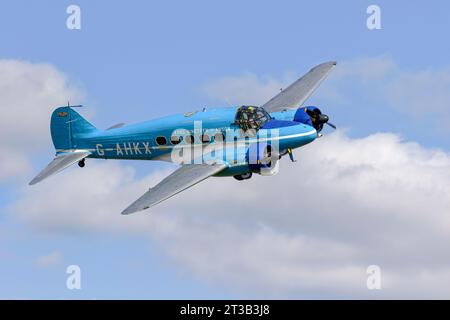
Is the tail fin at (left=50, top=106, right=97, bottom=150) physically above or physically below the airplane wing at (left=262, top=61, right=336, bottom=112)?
below

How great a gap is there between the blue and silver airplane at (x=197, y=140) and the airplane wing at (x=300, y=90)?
133 mm

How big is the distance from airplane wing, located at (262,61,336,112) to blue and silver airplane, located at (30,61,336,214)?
133 millimetres

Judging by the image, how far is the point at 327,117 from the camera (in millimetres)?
39062

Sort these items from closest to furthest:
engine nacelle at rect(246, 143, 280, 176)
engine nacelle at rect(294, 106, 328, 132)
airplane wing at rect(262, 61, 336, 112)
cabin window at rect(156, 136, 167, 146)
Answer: engine nacelle at rect(246, 143, 280, 176) → engine nacelle at rect(294, 106, 328, 132) → cabin window at rect(156, 136, 167, 146) → airplane wing at rect(262, 61, 336, 112)

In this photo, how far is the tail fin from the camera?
136 feet

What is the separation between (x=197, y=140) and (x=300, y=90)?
9.36 m

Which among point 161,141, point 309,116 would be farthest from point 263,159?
point 161,141

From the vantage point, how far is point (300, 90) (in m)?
44.0

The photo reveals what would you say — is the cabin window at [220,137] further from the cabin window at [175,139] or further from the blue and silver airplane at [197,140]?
the cabin window at [175,139]

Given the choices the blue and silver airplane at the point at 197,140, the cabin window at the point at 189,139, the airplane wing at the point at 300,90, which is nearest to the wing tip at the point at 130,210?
the blue and silver airplane at the point at 197,140

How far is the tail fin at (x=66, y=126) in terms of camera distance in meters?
41.4

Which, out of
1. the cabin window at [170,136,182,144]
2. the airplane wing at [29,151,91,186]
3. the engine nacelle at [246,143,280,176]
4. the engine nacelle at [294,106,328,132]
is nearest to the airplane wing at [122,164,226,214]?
the engine nacelle at [246,143,280,176]

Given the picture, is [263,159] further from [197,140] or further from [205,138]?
[197,140]

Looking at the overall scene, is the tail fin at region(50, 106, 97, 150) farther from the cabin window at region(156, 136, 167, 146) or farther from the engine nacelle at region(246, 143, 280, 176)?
the engine nacelle at region(246, 143, 280, 176)
